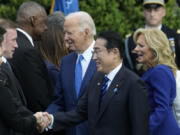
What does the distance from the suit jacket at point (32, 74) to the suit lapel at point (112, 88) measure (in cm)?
142

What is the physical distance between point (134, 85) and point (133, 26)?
523cm

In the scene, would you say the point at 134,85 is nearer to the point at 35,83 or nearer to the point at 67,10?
the point at 35,83

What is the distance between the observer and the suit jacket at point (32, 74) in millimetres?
6527

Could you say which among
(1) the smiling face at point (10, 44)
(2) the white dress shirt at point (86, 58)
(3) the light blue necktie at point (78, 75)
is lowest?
(3) the light blue necktie at point (78, 75)

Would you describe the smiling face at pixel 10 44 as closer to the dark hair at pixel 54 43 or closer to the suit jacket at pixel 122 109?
the dark hair at pixel 54 43

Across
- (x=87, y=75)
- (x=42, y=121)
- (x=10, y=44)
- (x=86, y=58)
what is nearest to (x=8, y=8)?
(x=10, y=44)

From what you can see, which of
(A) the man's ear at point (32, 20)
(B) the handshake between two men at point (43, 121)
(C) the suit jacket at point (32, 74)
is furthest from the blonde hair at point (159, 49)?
(A) the man's ear at point (32, 20)

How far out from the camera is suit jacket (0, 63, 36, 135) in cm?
509

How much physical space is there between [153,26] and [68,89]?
7.52 ft

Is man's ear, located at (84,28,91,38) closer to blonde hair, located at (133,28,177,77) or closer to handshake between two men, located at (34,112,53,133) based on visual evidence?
blonde hair, located at (133,28,177,77)

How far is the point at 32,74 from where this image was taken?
6.52 meters

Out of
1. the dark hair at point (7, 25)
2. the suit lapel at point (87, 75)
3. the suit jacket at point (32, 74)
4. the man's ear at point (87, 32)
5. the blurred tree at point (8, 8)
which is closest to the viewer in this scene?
the suit lapel at point (87, 75)

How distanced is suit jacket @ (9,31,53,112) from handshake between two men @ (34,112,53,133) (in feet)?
2.02

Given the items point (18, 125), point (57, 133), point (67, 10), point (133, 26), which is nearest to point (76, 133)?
point (57, 133)
